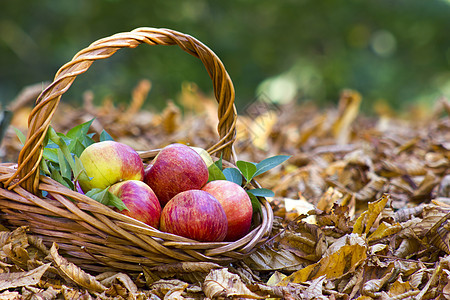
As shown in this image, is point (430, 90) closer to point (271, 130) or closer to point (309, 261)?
point (271, 130)

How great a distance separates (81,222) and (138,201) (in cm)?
16

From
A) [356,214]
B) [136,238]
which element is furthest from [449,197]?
[136,238]

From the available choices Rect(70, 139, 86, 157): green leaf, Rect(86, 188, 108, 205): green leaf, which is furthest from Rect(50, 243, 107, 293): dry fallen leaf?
Rect(70, 139, 86, 157): green leaf

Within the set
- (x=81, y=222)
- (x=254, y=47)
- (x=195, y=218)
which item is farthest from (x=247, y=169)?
(x=254, y=47)

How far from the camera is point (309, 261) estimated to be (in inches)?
53.0

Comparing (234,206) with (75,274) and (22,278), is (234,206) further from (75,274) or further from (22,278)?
(22,278)

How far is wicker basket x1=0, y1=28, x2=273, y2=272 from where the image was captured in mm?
1080

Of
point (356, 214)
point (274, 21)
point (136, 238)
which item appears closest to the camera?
point (136, 238)

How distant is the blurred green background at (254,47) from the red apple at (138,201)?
17.2 ft

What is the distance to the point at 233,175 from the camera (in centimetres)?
144

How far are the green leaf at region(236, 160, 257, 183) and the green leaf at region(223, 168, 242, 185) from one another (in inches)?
0.8

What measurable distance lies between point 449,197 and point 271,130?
1.40 meters

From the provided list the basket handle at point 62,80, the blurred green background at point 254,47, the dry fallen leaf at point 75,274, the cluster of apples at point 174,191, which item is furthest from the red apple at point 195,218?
the blurred green background at point 254,47

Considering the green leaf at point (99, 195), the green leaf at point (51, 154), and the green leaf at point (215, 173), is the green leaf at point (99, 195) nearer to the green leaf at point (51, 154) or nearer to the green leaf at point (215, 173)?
the green leaf at point (51, 154)
